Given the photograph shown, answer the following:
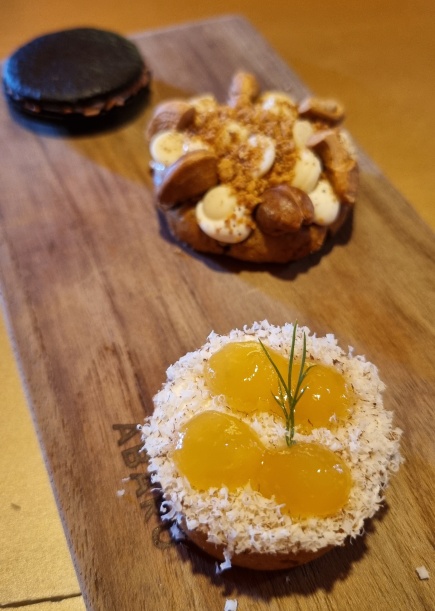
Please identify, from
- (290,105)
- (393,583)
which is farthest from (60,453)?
(290,105)

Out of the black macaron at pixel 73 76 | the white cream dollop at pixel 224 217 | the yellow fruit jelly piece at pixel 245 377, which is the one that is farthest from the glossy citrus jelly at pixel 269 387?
the black macaron at pixel 73 76

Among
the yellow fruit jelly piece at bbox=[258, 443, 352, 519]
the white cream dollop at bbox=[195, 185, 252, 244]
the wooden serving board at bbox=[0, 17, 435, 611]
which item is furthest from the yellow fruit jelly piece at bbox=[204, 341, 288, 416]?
the white cream dollop at bbox=[195, 185, 252, 244]

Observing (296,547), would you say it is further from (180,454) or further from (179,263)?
(179,263)

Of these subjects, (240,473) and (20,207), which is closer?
(240,473)

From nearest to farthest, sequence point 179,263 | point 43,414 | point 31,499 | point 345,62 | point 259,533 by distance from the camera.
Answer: point 259,533
point 31,499
point 43,414
point 179,263
point 345,62

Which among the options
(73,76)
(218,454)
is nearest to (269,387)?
(218,454)

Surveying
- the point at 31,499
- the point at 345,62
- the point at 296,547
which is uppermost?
the point at 345,62

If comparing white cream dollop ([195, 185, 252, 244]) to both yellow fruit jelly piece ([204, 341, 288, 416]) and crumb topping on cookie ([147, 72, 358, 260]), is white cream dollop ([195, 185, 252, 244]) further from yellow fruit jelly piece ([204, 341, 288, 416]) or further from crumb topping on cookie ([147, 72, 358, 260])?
yellow fruit jelly piece ([204, 341, 288, 416])
